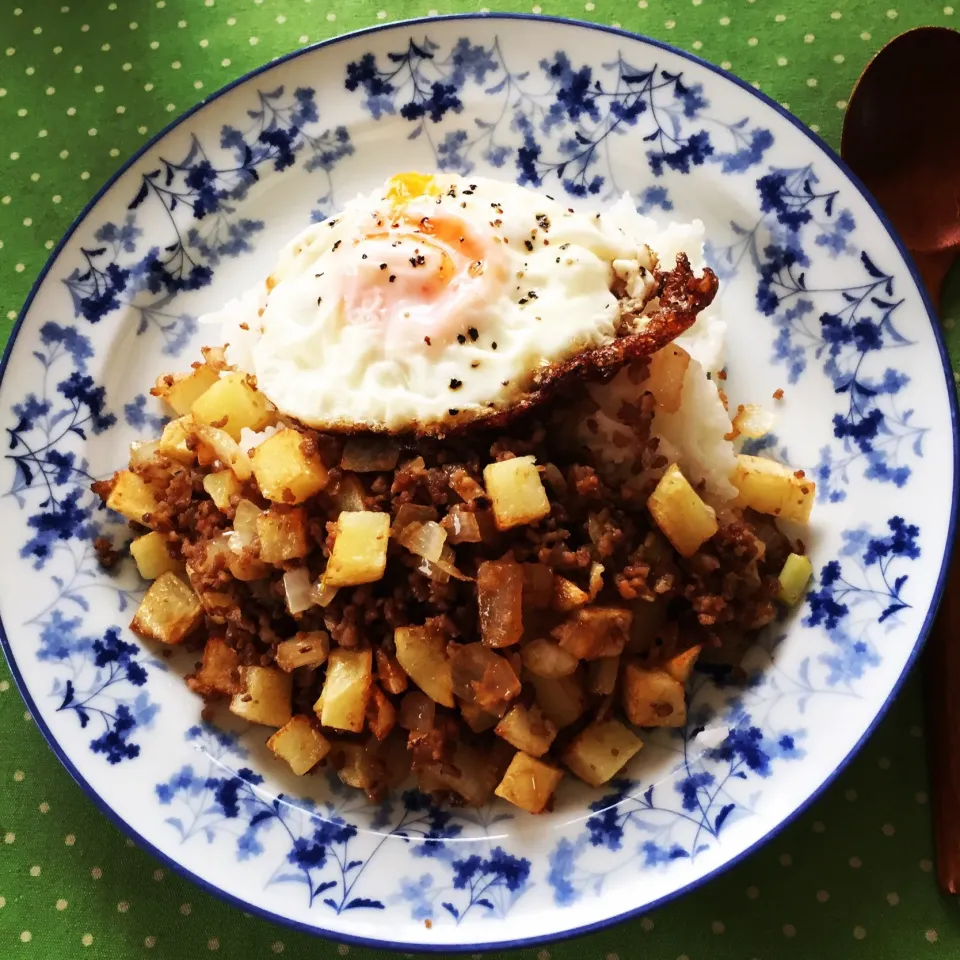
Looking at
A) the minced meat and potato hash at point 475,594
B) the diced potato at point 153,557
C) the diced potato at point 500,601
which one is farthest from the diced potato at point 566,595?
the diced potato at point 153,557

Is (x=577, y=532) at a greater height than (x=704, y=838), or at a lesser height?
greater

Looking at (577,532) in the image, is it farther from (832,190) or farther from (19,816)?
(19,816)

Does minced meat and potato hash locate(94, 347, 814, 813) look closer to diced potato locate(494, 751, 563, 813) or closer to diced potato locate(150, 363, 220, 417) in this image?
diced potato locate(494, 751, 563, 813)

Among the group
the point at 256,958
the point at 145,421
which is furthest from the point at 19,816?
the point at 145,421

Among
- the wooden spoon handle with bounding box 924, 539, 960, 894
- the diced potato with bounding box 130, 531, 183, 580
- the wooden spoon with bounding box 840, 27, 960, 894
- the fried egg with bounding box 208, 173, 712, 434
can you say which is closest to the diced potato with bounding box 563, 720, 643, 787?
the wooden spoon handle with bounding box 924, 539, 960, 894

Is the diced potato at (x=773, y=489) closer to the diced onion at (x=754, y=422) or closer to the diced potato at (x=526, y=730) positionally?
the diced onion at (x=754, y=422)

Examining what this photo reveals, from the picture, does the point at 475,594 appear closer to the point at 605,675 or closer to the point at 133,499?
the point at 605,675
